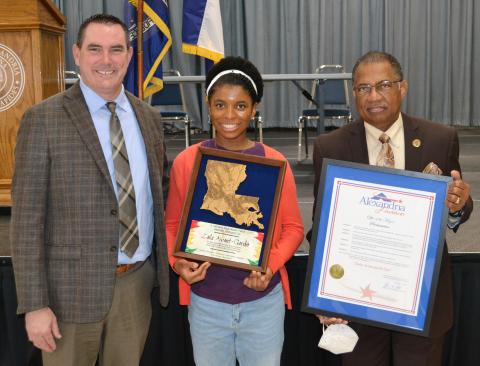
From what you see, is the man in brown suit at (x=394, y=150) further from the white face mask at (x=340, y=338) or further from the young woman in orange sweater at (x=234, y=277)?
the young woman in orange sweater at (x=234, y=277)

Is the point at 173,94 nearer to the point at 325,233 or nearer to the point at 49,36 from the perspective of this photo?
the point at 49,36

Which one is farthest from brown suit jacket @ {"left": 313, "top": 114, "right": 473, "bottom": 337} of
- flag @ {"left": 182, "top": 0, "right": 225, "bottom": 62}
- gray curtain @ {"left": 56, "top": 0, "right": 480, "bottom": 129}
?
gray curtain @ {"left": 56, "top": 0, "right": 480, "bottom": 129}

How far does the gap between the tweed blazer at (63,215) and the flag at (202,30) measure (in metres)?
3.70

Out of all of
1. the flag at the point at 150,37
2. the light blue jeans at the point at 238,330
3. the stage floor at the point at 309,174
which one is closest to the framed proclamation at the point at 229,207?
the light blue jeans at the point at 238,330

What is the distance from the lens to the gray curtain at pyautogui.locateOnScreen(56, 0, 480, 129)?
9.91 metres

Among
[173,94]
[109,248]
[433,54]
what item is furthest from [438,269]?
[433,54]

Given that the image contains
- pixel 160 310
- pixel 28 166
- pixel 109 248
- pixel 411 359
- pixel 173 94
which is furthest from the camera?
pixel 173 94

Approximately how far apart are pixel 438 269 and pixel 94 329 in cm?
110

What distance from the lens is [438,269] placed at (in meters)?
1.73

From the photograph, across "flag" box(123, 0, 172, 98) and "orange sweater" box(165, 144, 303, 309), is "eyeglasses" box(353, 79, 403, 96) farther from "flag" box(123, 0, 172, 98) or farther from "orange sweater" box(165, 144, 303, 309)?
"flag" box(123, 0, 172, 98)

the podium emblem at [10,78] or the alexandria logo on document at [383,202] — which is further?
the podium emblem at [10,78]

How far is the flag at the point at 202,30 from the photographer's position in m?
5.37

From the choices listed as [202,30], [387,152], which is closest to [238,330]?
[387,152]

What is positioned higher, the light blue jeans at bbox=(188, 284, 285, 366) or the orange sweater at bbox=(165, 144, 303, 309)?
the orange sweater at bbox=(165, 144, 303, 309)
